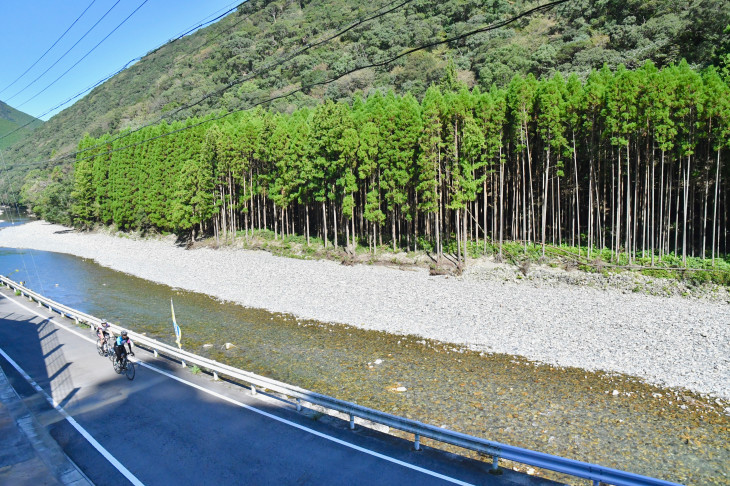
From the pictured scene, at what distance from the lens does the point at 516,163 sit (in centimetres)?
3067

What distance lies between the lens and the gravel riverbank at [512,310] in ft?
49.9

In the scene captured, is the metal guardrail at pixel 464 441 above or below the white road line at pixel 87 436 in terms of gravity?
above

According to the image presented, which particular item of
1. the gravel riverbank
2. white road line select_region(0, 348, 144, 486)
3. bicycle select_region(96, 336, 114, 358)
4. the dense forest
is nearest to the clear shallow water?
the gravel riverbank

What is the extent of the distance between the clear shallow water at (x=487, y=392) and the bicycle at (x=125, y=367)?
4.12m

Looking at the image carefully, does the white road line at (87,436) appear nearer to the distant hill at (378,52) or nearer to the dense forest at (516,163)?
the distant hill at (378,52)

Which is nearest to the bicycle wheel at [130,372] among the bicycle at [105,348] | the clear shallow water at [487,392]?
the bicycle at [105,348]

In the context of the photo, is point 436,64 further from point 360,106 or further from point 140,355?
point 140,355

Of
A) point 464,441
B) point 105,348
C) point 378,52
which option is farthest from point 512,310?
point 378,52

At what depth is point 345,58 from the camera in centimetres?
9519

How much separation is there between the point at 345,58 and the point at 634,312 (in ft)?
297

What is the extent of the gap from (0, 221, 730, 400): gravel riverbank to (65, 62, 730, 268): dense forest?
444cm

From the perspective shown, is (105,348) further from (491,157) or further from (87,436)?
(491,157)

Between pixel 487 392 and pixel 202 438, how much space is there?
8655mm

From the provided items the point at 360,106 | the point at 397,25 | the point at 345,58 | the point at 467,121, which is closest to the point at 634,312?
the point at 467,121
